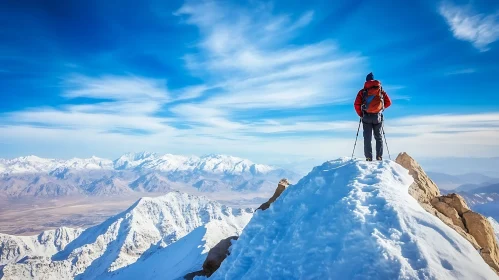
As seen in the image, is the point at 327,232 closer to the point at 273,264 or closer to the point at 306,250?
the point at 306,250

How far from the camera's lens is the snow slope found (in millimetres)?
9141

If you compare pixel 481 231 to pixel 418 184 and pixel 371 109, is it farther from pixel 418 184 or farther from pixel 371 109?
pixel 371 109

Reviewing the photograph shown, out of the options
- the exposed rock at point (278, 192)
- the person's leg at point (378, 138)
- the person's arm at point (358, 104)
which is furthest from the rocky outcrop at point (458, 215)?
the exposed rock at point (278, 192)

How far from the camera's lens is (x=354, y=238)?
402 inches

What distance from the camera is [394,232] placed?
33.0 feet

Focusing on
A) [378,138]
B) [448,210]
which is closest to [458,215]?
[448,210]

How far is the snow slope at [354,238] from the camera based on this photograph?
914 centimetres

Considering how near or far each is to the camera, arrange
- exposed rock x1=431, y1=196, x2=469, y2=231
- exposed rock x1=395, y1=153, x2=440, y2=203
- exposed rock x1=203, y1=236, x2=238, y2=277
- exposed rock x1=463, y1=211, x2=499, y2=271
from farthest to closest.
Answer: exposed rock x1=203, y1=236, x2=238, y2=277, exposed rock x1=431, y1=196, x2=469, y2=231, exposed rock x1=395, y1=153, x2=440, y2=203, exposed rock x1=463, y1=211, x2=499, y2=271

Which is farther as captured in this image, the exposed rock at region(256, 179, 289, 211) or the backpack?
the exposed rock at region(256, 179, 289, 211)

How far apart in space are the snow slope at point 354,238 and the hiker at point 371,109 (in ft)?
6.79

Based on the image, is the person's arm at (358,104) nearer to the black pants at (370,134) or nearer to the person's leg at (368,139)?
the black pants at (370,134)

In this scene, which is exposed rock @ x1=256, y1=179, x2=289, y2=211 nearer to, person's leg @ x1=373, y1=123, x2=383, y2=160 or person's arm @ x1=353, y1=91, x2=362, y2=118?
person's leg @ x1=373, y1=123, x2=383, y2=160

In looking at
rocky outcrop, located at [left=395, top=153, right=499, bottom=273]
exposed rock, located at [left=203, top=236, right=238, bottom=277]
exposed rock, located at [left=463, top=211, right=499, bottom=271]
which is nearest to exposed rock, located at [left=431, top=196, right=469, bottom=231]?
rocky outcrop, located at [left=395, top=153, right=499, bottom=273]

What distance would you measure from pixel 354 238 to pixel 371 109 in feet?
28.4
